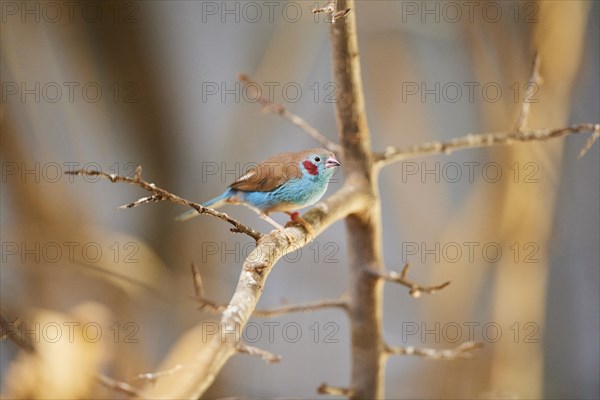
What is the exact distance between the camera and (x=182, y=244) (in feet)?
5.92

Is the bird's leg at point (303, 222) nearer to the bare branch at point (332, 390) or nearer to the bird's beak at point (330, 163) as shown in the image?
the bird's beak at point (330, 163)

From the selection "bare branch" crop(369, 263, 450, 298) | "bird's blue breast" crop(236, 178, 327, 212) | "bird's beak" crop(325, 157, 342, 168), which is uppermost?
"bird's beak" crop(325, 157, 342, 168)

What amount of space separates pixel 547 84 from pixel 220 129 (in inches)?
36.1

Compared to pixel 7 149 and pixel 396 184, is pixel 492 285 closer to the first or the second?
pixel 396 184

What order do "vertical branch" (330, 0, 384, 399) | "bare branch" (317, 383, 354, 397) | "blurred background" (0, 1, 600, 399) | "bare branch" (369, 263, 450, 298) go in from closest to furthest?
"bare branch" (369, 263, 450, 298), "bare branch" (317, 383, 354, 397), "vertical branch" (330, 0, 384, 399), "blurred background" (0, 1, 600, 399)

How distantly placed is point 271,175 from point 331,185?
76 centimetres

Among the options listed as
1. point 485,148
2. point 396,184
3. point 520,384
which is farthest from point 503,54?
point 520,384

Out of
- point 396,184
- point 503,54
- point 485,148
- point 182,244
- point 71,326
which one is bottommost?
point 71,326

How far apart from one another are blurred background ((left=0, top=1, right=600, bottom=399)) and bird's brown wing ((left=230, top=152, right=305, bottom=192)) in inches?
27.5

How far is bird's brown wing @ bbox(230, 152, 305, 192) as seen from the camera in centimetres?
104

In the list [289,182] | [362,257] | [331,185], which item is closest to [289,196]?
[289,182]

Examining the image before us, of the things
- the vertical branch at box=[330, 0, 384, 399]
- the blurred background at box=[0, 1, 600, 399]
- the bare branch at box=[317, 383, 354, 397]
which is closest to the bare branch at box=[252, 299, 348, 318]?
the vertical branch at box=[330, 0, 384, 399]

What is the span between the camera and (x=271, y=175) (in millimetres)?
1049

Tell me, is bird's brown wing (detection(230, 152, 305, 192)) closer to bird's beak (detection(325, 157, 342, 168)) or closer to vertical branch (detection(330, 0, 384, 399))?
bird's beak (detection(325, 157, 342, 168))
